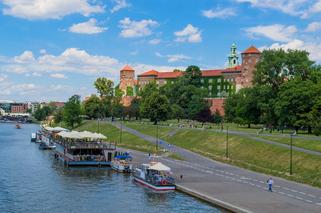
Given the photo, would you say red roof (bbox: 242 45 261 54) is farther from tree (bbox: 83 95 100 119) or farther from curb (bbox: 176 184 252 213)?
curb (bbox: 176 184 252 213)

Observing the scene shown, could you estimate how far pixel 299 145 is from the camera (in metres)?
69.3

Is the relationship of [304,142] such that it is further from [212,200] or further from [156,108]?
[156,108]

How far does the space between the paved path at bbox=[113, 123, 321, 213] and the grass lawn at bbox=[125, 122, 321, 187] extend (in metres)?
2.01

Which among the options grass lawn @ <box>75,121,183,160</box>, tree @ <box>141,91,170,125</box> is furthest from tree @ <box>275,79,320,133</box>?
tree @ <box>141,91,170,125</box>

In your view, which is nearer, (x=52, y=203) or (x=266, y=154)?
(x=52, y=203)

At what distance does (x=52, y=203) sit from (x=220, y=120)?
10525 centimetres

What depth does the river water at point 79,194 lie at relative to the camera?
44.4m

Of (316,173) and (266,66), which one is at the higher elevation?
(266,66)

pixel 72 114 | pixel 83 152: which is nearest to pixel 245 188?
pixel 83 152

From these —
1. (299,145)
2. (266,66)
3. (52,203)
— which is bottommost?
(52,203)

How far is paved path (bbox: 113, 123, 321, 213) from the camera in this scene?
41.8 meters

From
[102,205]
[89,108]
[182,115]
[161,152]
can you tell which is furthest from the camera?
[89,108]

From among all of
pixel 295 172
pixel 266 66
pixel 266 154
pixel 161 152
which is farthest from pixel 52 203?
pixel 266 66

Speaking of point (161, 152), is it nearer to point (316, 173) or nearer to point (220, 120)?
point (316, 173)
